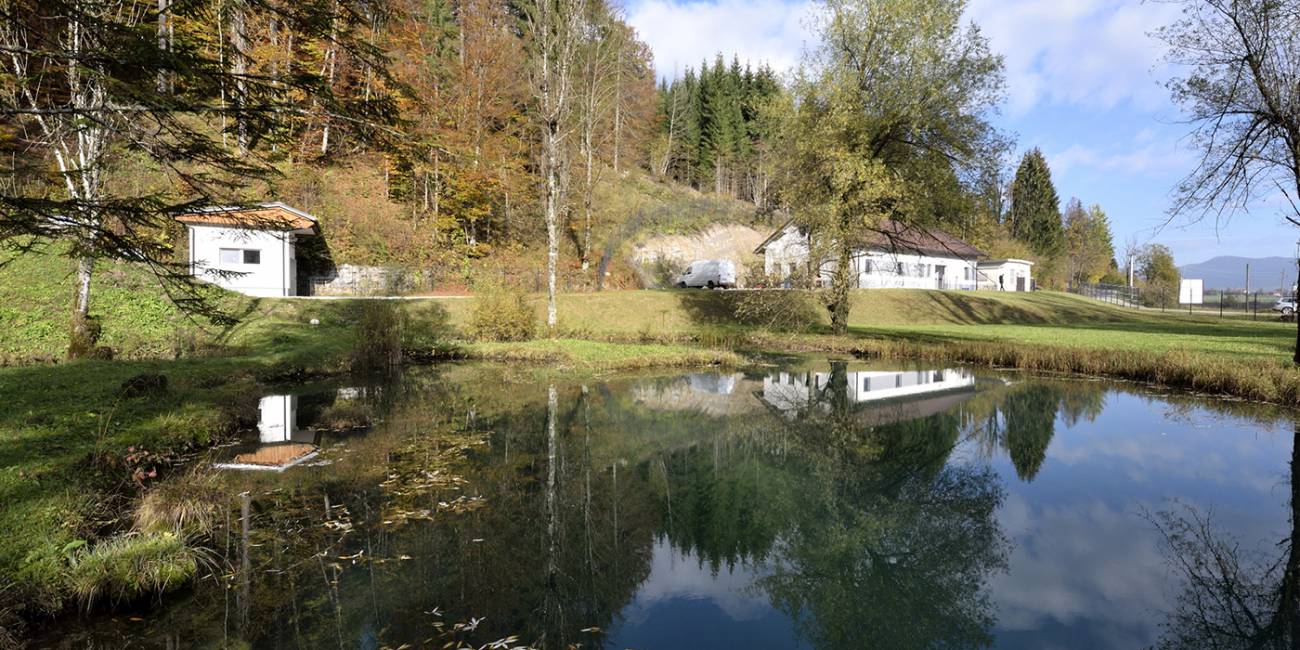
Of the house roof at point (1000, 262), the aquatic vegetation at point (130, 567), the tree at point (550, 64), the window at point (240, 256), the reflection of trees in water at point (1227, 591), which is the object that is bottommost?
the reflection of trees in water at point (1227, 591)

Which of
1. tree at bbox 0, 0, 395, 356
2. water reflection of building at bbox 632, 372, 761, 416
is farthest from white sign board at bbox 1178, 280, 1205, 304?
tree at bbox 0, 0, 395, 356

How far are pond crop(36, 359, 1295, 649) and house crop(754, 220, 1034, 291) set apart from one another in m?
11.5

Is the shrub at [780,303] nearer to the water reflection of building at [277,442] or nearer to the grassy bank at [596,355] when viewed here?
the grassy bank at [596,355]

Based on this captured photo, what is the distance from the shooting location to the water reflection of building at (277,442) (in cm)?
944

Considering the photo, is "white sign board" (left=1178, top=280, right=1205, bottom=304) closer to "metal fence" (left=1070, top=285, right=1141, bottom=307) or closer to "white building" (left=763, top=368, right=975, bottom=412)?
"metal fence" (left=1070, top=285, right=1141, bottom=307)

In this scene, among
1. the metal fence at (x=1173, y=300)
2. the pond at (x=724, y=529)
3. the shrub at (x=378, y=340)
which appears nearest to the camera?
the pond at (x=724, y=529)

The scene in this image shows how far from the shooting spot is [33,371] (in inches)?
485

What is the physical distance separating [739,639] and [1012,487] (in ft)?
20.9

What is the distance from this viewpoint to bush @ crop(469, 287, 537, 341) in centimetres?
2334

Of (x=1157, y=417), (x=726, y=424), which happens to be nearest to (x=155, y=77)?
(x=726, y=424)

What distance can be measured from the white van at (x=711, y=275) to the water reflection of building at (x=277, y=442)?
2951 cm

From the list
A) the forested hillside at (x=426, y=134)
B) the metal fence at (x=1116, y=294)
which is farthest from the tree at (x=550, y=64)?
the metal fence at (x=1116, y=294)

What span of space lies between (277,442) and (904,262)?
4416 centimetres

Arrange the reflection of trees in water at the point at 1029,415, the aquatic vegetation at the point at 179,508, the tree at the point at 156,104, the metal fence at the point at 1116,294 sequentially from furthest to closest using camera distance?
the metal fence at the point at 1116,294, the reflection of trees in water at the point at 1029,415, the aquatic vegetation at the point at 179,508, the tree at the point at 156,104
